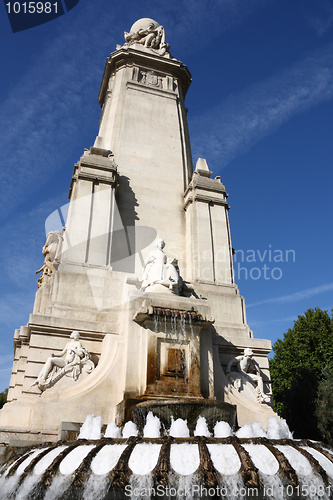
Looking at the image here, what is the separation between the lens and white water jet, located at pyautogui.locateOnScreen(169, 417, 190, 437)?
8.59 metres

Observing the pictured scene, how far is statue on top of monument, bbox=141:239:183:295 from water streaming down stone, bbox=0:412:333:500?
687 cm

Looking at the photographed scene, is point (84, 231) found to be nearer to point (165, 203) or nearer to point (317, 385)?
point (165, 203)

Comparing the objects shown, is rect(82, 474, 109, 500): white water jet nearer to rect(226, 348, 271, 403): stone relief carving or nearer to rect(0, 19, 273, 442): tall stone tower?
rect(0, 19, 273, 442): tall stone tower

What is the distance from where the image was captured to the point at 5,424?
1077cm

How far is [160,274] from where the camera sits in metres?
13.7

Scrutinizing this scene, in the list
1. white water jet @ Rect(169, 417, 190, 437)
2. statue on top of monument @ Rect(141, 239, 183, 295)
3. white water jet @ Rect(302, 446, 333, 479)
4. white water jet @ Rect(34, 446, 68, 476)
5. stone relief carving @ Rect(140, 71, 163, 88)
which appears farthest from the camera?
stone relief carving @ Rect(140, 71, 163, 88)

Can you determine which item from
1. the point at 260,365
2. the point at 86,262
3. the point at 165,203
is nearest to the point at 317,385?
the point at 260,365

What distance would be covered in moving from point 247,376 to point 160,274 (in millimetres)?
4254

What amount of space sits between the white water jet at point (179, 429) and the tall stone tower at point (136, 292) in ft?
4.62

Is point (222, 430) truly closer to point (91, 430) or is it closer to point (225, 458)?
point (91, 430)

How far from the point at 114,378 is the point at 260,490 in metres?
6.64

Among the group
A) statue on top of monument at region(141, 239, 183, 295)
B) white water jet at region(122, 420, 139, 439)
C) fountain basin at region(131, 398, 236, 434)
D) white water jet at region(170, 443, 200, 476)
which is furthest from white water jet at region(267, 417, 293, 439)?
statue on top of monument at region(141, 239, 183, 295)

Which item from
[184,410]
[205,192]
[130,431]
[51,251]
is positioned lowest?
[130,431]

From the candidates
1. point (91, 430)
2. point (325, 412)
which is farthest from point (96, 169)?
point (325, 412)
